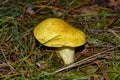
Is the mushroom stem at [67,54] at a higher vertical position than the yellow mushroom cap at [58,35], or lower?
lower

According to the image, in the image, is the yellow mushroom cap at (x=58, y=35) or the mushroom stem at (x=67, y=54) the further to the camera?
the mushroom stem at (x=67, y=54)

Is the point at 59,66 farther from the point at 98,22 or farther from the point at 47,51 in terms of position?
the point at 98,22

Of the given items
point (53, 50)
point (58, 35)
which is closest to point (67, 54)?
point (53, 50)

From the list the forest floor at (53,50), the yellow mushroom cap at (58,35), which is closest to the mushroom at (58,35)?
the yellow mushroom cap at (58,35)

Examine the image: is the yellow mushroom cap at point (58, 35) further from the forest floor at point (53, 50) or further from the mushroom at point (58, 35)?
the forest floor at point (53, 50)

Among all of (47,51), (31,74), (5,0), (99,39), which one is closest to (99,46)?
(99,39)

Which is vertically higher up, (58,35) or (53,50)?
(58,35)

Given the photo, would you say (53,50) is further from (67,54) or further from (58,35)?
(58,35)
